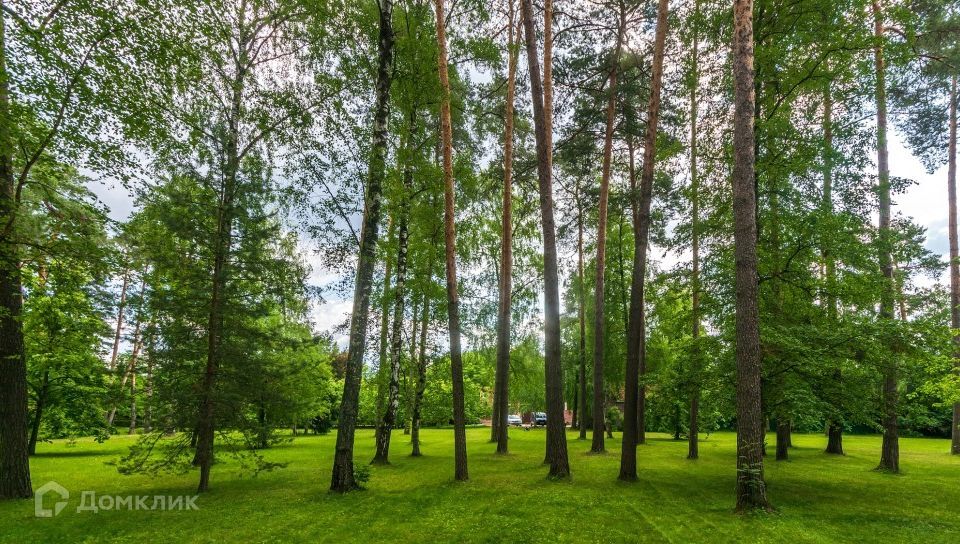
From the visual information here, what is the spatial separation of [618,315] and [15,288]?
2013cm

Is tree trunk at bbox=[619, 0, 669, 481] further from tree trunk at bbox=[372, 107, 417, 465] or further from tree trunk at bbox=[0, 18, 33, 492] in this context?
tree trunk at bbox=[0, 18, 33, 492]

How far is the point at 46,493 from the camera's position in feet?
27.4

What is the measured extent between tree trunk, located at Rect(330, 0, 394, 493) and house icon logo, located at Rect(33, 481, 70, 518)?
174 inches

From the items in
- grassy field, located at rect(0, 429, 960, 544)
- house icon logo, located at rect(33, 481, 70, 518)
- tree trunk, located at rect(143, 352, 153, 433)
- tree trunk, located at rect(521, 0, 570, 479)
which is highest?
tree trunk, located at rect(521, 0, 570, 479)

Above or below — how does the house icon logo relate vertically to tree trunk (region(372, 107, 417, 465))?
below

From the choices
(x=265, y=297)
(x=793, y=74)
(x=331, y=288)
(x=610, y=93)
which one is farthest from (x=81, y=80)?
(x=793, y=74)

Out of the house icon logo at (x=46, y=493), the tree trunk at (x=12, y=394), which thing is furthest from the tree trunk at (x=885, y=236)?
the tree trunk at (x=12, y=394)

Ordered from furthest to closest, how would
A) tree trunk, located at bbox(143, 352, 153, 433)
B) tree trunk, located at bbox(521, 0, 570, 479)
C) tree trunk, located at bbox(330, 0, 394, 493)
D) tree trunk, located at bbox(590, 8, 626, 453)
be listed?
1. tree trunk, located at bbox(590, 8, 626, 453)
2. tree trunk, located at bbox(521, 0, 570, 479)
3. tree trunk, located at bbox(330, 0, 394, 493)
4. tree trunk, located at bbox(143, 352, 153, 433)

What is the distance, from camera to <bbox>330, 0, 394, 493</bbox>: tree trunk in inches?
339

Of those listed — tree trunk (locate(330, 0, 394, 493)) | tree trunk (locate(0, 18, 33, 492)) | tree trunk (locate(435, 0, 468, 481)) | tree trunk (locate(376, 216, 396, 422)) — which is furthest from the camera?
tree trunk (locate(376, 216, 396, 422))

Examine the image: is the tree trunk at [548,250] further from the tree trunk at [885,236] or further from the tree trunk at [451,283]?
the tree trunk at [885,236]

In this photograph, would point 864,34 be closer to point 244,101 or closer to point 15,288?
point 244,101

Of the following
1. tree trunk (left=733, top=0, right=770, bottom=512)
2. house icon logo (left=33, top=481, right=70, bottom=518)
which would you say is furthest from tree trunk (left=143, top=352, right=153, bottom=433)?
tree trunk (left=733, top=0, right=770, bottom=512)

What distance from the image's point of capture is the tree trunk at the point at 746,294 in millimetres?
6574
